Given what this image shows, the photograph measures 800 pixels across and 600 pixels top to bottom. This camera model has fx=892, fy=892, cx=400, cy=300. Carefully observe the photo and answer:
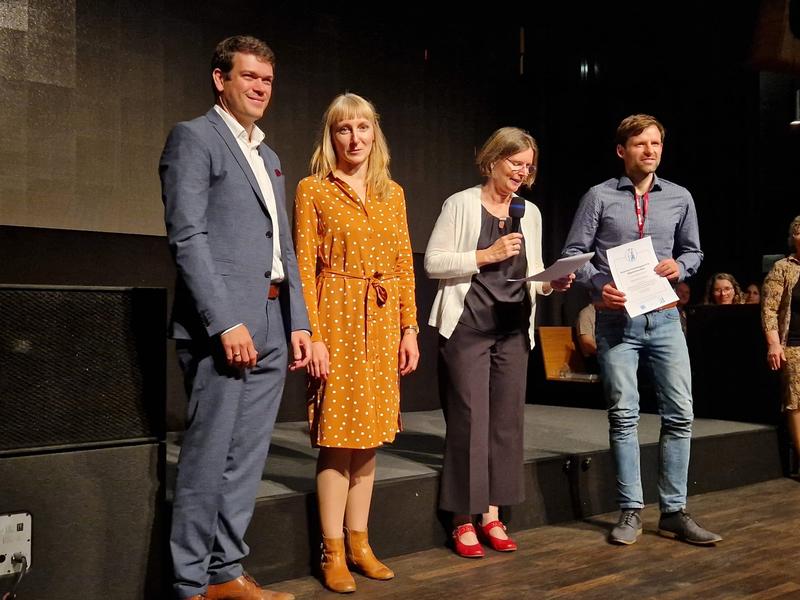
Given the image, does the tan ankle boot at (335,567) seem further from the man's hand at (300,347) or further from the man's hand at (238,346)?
the man's hand at (238,346)

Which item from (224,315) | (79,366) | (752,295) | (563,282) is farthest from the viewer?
(752,295)

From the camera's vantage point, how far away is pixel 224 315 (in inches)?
81.8

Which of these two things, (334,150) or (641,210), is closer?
(334,150)

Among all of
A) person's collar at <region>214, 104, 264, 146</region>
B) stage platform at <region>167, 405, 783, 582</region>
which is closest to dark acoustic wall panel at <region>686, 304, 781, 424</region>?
stage platform at <region>167, 405, 783, 582</region>

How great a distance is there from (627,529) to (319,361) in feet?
4.68

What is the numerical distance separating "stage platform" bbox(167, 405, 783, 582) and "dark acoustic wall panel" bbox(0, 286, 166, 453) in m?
0.57

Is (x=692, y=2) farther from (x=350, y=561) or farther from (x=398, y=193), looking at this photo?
(x=350, y=561)

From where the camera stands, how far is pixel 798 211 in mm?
7273

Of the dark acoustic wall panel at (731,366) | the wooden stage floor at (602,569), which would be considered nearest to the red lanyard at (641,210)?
the wooden stage floor at (602,569)

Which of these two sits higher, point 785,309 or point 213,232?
point 213,232

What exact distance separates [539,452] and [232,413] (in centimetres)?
178

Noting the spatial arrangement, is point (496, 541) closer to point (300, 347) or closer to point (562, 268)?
point (562, 268)

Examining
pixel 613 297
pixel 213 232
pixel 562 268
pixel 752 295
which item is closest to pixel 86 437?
pixel 213 232

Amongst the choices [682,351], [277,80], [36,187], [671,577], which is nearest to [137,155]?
[36,187]
